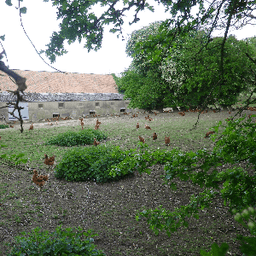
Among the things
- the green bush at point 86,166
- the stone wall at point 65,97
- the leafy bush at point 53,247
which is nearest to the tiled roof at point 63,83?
the stone wall at point 65,97

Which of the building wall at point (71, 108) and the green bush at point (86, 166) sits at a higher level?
the building wall at point (71, 108)

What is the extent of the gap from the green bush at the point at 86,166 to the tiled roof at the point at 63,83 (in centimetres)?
Answer: 1837

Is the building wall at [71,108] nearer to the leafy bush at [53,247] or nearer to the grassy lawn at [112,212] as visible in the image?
the grassy lawn at [112,212]

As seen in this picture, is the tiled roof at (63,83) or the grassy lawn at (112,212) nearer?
the grassy lawn at (112,212)

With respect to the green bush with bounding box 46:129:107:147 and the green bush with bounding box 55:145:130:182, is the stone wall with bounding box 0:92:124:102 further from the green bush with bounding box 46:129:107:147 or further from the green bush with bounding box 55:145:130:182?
the green bush with bounding box 55:145:130:182

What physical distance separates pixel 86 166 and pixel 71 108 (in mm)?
17798

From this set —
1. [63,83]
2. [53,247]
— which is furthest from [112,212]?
[63,83]

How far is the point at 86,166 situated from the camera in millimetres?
5879

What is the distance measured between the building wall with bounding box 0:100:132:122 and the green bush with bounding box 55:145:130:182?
16.9m

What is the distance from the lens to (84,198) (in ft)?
16.3

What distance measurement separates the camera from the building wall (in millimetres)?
21141

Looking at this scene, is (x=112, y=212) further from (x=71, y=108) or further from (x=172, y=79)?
(x=71, y=108)

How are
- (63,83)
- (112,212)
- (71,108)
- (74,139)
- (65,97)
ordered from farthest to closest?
(63,83)
(71,108)
(65,97)
(74,139)
(112,212)

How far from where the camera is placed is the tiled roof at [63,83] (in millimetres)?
22545
